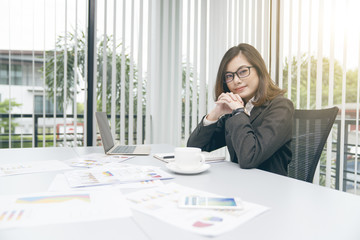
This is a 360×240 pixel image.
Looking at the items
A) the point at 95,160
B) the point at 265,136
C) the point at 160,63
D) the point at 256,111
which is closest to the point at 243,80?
the point at 256,111

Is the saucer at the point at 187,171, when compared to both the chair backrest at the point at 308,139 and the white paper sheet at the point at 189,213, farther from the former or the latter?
the chair backrest at the point at 308,139

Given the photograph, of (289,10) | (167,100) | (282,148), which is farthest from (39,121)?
(289,10)

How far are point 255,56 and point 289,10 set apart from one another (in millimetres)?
1195

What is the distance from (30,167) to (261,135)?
97 centimetres

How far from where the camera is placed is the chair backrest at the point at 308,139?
49.1 inches

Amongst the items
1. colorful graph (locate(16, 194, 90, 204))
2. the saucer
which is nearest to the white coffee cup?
the saucer

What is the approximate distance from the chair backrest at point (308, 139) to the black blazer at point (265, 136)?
5 centimetres

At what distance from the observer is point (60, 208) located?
2.13ft

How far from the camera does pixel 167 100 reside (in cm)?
328

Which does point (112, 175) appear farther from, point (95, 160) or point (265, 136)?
point (265, 136)

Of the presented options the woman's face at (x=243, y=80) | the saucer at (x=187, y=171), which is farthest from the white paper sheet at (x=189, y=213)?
the woman's face at (x=243, y=80)

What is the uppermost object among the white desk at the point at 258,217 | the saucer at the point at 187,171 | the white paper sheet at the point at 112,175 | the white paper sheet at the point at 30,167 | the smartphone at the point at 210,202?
the saucer at the point at 187,171

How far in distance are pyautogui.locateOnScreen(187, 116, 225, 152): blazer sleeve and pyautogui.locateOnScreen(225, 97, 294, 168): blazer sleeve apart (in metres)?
0.30

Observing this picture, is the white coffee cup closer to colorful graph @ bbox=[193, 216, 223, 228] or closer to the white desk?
the white desk
